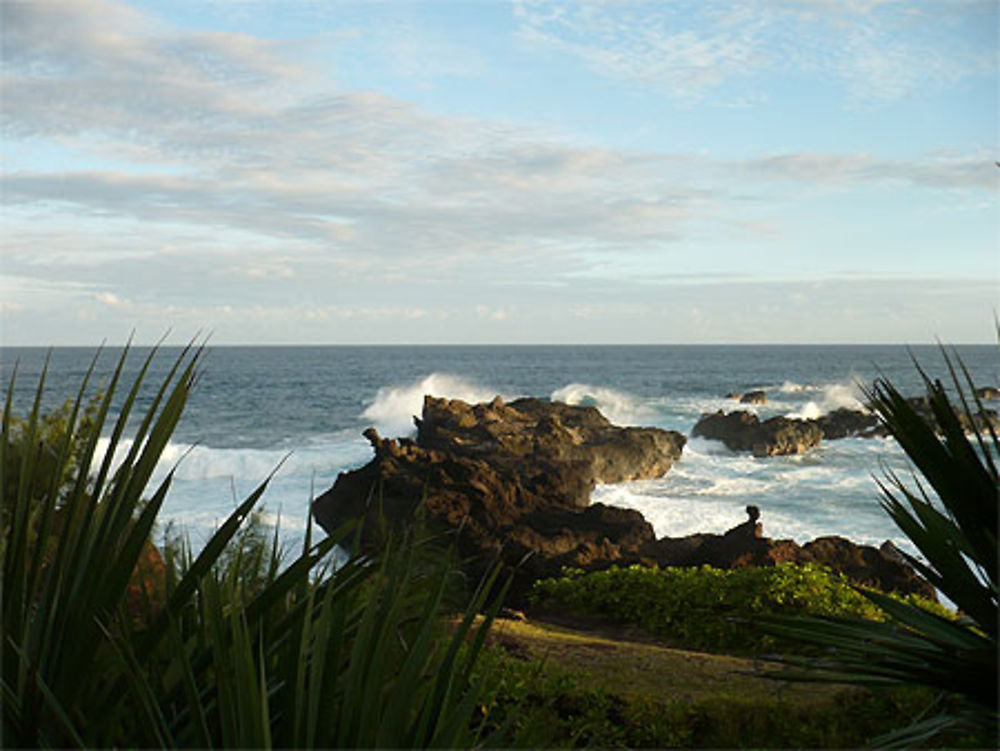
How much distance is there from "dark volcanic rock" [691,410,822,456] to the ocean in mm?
602

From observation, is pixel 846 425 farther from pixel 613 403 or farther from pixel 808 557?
pixel 808 557

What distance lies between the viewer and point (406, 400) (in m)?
62.8

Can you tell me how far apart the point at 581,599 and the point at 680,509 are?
16.8 metres

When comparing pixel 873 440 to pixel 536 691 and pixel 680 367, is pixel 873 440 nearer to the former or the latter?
pixel 536 691

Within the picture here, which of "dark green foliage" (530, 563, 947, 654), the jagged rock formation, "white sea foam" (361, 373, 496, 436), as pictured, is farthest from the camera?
"white sea foam" (361, 373, 496, 436)

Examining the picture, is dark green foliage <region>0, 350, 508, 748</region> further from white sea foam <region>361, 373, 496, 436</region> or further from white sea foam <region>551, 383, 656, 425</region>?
white sea foam <region>551, 383, 656, 425</region>

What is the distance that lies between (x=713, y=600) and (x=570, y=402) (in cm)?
5564

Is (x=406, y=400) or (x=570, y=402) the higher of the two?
(x=570, y=402)

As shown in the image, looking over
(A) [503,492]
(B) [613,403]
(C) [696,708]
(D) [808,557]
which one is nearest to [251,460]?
(A) [503,492]

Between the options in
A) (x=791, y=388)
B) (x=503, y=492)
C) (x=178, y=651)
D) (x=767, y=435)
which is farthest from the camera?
(x=791, y=388)

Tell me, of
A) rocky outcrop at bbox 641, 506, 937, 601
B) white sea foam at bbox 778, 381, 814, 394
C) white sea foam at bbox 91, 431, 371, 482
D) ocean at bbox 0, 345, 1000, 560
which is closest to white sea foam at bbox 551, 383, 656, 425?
ocean at bbox 0, 345, 1000, 560

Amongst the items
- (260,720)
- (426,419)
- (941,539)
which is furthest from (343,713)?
(426,419)

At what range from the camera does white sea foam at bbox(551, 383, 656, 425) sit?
5838cm

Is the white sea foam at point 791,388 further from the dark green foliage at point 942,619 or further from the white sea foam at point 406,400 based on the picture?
the dark green foliage at point 942,619
